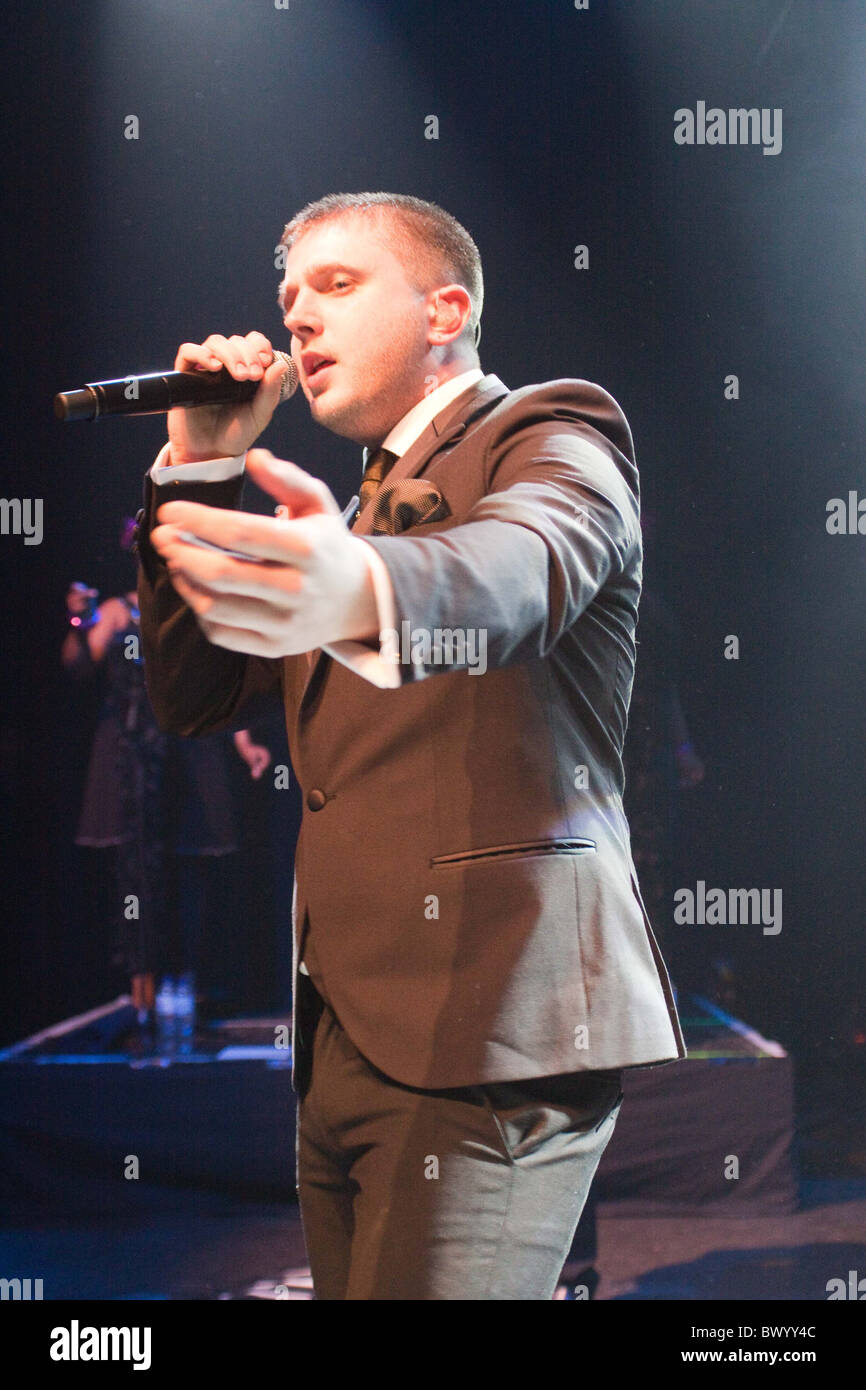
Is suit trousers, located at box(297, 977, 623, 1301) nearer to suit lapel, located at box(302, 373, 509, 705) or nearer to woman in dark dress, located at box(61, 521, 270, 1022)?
suit lapel, located at box(302, 373, 509, 705)

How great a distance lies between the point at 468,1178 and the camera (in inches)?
39.8

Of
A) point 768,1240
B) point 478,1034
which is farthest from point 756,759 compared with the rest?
point 478,1034

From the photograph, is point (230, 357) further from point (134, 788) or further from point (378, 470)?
point (134, 788)

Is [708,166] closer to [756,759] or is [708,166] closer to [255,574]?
[756,759]

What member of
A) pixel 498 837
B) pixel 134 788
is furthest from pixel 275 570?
pixel 134 788

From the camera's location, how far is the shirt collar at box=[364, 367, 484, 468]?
131 centimetres

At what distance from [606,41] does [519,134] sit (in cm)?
30

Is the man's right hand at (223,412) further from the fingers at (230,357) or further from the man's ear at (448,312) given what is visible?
the man's ear at (448,312)

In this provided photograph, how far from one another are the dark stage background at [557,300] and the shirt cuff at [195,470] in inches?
77.2

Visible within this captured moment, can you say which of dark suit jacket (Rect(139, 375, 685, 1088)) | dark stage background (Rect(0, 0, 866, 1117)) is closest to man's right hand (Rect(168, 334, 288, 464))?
dark suit jacket (Rect(139, 375, 685, 1088))

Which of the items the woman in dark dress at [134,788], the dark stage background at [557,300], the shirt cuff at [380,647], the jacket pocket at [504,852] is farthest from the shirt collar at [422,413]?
the woman in dark dress at [134,788]

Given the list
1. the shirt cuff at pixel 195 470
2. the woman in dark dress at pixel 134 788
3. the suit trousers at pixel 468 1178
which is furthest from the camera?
the woman in dark dress at pixel 134 788

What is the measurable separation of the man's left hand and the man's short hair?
78cm

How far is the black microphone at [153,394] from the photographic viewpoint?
1.24m
